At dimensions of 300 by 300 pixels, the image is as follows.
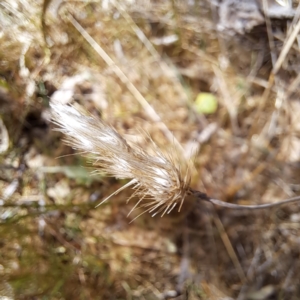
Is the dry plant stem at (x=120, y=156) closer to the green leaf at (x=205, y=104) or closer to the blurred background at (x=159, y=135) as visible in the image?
the blurred background at (x=159, y=135)

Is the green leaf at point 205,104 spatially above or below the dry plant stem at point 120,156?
below

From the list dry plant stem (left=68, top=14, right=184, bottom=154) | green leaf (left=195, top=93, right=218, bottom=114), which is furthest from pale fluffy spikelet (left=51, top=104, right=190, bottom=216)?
green leaf (left=195, top=93, right=218, bottom=114)

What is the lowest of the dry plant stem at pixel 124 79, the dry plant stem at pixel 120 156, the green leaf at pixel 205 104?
the green leaf at pixel 205 104

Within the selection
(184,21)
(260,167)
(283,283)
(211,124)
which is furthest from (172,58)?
(283,283)

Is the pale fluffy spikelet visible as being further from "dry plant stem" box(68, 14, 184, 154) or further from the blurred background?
"dry plant stem" box(68, 14, 184, 154)

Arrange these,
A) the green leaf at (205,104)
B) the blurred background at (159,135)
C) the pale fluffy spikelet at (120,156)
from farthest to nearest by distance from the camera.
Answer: the green leaf at (205,104) → the blurred background at (159,135) → the pale fluffy spikelet at (120,156)

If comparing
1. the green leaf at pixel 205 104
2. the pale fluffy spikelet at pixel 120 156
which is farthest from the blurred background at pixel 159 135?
the pale fluffy spikelet at pixel 120 156

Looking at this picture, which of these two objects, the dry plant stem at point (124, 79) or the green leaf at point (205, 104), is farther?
the green leaf at point (205, 104)

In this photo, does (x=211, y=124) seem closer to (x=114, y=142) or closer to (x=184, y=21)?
(x=184, y=21)

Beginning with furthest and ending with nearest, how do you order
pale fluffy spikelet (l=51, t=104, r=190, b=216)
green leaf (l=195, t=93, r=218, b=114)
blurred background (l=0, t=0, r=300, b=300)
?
green leaf (l=195, t=93, r=218, b=114)
blurred background (l=0, t=0, r=300, b=300)
pale fluffy spikelet (l=51, t=104, r=190, b=216)
